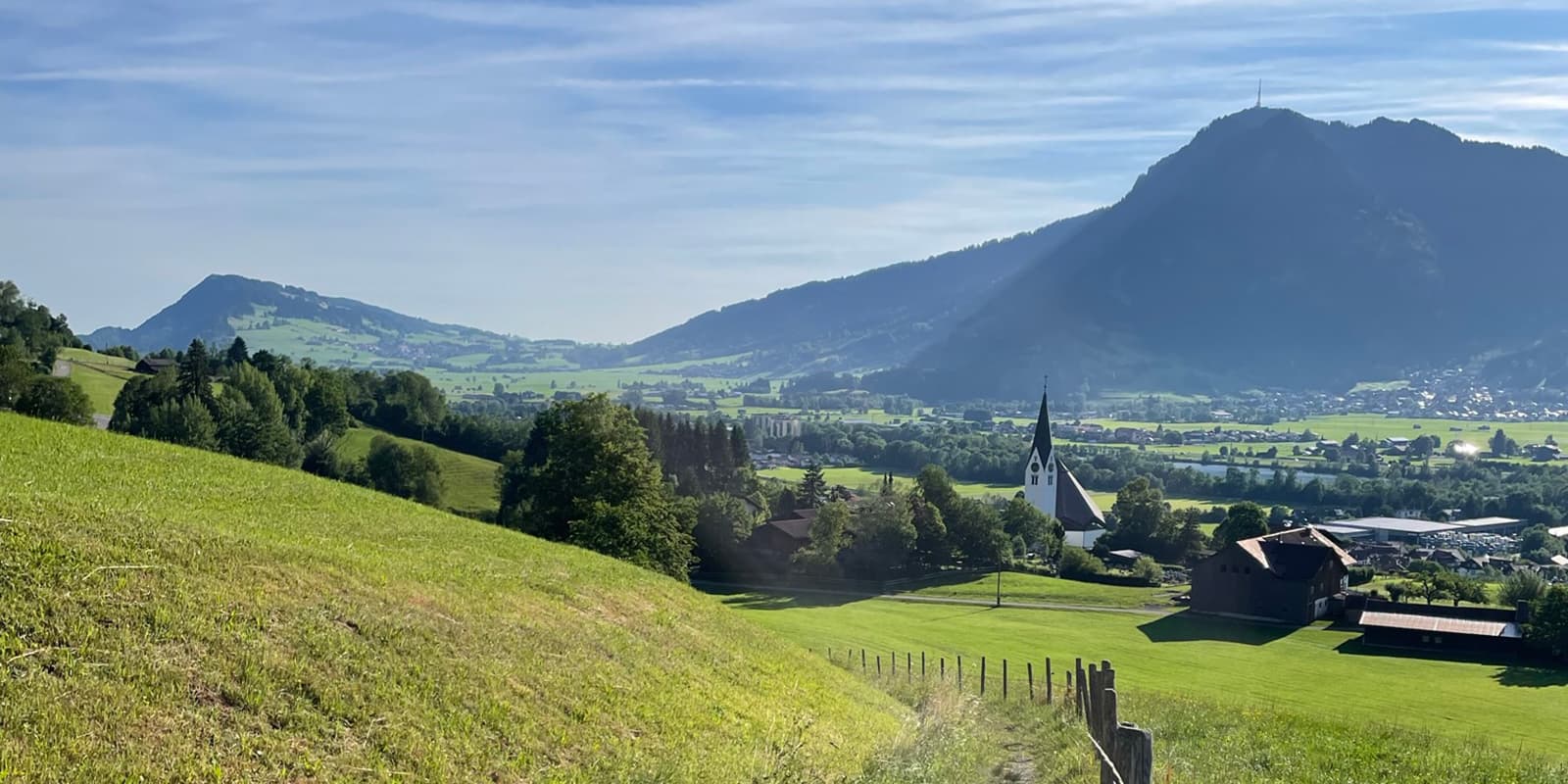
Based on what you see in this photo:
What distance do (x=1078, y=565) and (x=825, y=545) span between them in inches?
857

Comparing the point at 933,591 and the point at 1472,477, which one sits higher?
the point at 1472,477

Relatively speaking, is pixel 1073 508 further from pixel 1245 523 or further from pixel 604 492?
pixel 604 492

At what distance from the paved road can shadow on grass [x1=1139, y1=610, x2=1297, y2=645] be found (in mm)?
3131

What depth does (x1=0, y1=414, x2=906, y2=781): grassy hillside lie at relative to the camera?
35.0ft

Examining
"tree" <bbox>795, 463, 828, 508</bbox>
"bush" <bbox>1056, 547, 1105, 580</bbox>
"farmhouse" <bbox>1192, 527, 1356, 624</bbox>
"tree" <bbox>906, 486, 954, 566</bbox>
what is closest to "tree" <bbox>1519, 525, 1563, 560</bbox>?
"bush" <bbox>1056, 547, 1105, 580</bbox>

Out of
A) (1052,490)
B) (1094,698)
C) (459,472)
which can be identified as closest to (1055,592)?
(1052,490)

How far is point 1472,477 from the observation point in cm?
19700

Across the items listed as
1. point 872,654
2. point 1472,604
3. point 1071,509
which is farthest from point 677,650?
point 1071,509

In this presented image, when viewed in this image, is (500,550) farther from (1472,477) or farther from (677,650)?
(1472,477)

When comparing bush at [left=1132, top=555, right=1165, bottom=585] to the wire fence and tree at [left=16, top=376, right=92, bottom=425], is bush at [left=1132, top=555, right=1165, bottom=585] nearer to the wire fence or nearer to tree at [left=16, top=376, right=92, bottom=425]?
the wire fence

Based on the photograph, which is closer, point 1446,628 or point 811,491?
point 1446,628

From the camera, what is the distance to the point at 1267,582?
73.2 m

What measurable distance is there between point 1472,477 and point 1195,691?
18550 cm

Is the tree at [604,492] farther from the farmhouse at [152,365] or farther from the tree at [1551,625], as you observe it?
the farmhouse at [152,365]
